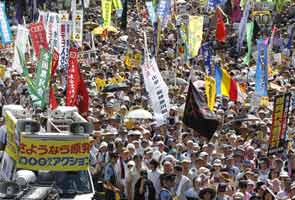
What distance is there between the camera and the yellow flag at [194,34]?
3175 centimetres

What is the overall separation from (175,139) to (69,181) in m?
5.41

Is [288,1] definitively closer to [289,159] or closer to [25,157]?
[289,159]

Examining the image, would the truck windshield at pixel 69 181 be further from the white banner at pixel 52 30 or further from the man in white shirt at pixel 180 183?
the white banner at pixel 52 30

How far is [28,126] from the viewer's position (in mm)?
16125

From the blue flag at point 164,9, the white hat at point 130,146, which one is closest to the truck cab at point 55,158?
the white hat at point 130,146

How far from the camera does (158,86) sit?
23.1 metres

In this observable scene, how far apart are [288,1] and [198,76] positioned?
1468cm

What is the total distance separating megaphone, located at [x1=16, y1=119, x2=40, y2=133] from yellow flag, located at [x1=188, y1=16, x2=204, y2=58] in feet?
51.9

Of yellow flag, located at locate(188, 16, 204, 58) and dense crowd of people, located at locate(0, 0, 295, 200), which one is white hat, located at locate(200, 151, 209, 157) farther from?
yellow flag, located at locate(188, 16, 204, 58)

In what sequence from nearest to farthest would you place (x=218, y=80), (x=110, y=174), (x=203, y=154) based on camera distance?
(x=110, y=174) < (x=203, y=154) < (x=218, y=80)

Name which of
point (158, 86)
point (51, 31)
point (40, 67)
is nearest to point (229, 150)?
point (158, 86)

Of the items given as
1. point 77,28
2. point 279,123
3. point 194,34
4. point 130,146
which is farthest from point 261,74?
point 130,146

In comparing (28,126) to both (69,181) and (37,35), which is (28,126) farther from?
(37,35)

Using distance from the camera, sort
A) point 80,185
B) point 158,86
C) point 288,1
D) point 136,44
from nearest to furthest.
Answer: point 80,185 → point 158,86 → point 136,44 → point 288,1
